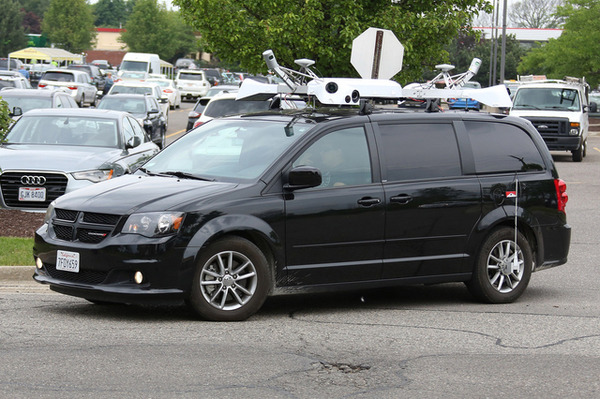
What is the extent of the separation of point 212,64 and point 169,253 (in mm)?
121332

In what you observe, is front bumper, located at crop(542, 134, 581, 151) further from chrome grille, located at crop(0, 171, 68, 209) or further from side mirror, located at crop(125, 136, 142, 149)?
chrome grille, located at crop(0, 171, 68, 209)

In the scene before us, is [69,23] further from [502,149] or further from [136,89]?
[502,149]

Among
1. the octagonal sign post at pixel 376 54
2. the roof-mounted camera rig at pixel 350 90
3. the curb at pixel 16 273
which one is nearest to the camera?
the roof-mounted camera rig at pixel 350 90

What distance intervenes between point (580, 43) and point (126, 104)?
2632 cm

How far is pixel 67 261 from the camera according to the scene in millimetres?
7906

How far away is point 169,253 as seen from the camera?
7602mm

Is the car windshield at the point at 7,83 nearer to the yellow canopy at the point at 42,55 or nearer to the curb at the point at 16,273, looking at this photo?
the curb at the point at 16,273

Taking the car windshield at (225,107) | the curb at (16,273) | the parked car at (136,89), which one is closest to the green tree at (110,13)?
the parked car at (136,89)

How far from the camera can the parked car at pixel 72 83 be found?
147ft

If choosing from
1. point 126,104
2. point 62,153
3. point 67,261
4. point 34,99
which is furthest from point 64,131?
point 126,104

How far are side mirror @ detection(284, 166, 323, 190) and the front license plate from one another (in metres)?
1.70

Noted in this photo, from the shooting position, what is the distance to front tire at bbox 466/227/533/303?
30.0 feet

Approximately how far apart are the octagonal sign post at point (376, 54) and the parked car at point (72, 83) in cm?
3081

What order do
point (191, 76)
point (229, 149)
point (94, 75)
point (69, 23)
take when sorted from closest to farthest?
point (229, 149) < point (191, 76) < point (94, 75) < point (69, 23)
